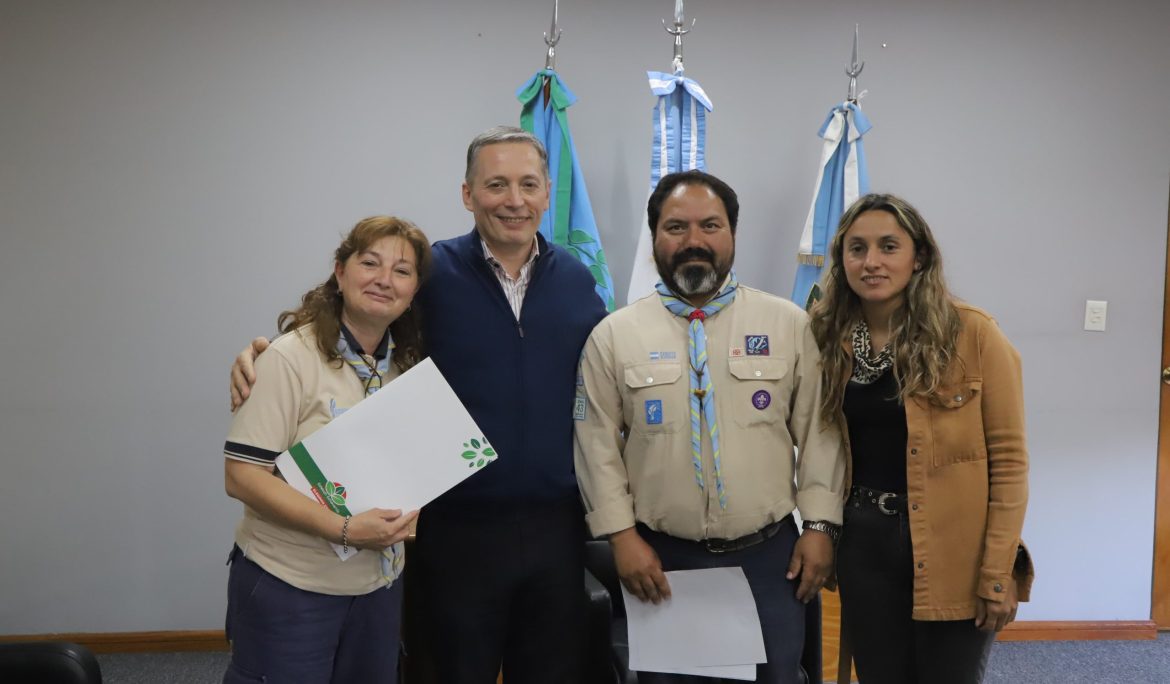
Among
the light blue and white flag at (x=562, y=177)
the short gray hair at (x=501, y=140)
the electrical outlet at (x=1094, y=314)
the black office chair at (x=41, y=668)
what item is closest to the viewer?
the black office chair at (x=41, y=668)

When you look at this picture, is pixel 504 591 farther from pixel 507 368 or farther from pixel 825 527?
pixel 825 527

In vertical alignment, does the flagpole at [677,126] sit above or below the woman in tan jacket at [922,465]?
above

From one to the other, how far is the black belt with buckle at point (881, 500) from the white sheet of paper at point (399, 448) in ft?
2.79

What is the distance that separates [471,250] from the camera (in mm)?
1943

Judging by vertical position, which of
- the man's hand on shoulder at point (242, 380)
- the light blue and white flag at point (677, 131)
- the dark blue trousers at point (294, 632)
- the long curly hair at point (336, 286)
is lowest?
the dark blue trousers at point (294, 632)

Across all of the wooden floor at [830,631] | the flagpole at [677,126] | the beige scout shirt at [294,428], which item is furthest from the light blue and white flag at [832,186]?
the beige scout shirt at [294,428]

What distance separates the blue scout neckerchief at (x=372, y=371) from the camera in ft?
5.44

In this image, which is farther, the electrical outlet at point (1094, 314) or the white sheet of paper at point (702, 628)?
the electrical outlet at point (1094, 314)

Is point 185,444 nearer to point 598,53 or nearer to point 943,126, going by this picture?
point 598,53

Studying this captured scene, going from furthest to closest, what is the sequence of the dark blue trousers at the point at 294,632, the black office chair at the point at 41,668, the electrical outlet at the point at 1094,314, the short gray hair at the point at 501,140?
1. the electrical outlet at the point at 1094,314
2. the short gray hair at the point at 501,140
3. the black office chair at the point at 41,668
4. the dark blue trousers at the point at 294,632

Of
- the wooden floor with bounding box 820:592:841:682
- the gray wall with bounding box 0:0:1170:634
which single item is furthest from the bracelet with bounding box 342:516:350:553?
the wooden floor with bounding box 820:592:841:682

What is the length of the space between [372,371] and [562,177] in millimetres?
1505

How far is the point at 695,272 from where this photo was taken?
6.05 ft

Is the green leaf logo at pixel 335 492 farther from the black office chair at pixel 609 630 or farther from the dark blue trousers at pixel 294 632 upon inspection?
the black office chair at pixel 609 630
